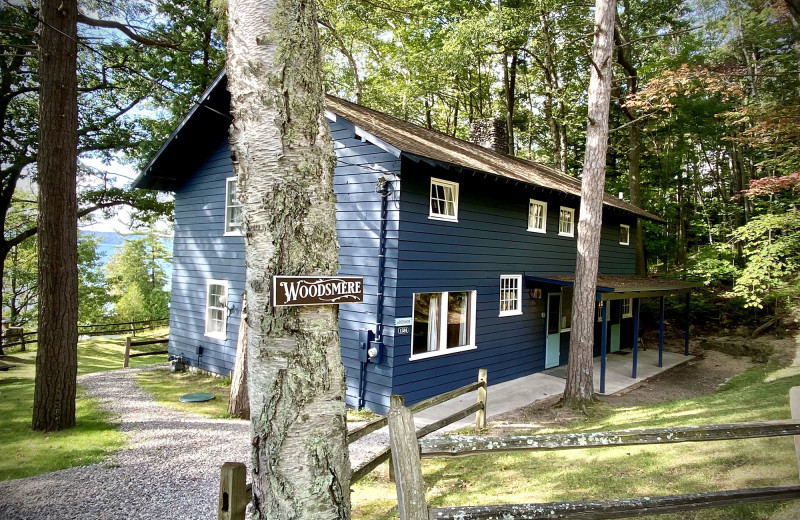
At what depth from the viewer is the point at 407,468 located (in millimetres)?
2252

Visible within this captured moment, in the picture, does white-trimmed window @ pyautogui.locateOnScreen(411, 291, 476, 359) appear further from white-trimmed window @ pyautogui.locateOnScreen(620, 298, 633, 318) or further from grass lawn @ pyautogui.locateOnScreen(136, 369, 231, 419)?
white-trimmed window @ pyautogui.locateOnScreen(620, 298, 633, 318)

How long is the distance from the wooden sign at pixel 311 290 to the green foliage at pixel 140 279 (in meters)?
27.7

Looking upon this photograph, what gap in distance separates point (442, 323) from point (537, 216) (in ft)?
14.9

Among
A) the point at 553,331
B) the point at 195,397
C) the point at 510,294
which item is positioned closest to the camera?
the point at 195,397

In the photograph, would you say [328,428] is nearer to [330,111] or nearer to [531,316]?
[330,111]

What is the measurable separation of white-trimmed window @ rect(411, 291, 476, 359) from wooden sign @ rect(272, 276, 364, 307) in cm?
649

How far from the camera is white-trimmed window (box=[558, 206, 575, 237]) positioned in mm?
12750

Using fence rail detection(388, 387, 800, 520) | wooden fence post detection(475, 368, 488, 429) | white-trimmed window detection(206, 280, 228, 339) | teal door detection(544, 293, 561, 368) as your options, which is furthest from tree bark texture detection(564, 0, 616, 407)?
white-trimmed window detection(206, 280, 228, 339)

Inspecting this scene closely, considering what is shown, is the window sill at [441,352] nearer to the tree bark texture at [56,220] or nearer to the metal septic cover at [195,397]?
the metal septic cover at [195,397]

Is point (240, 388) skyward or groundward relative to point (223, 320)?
groundward

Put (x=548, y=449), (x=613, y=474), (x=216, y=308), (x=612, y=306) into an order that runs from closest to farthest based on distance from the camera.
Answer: (x=548, y=449) < (x=613, y=474) < (x=216, y=308) < (x=612, y=306)

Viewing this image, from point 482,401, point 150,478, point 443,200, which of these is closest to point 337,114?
point 443,200

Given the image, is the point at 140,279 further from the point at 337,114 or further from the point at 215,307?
the point at 337,114

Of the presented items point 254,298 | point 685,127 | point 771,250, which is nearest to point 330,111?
point 254,298
